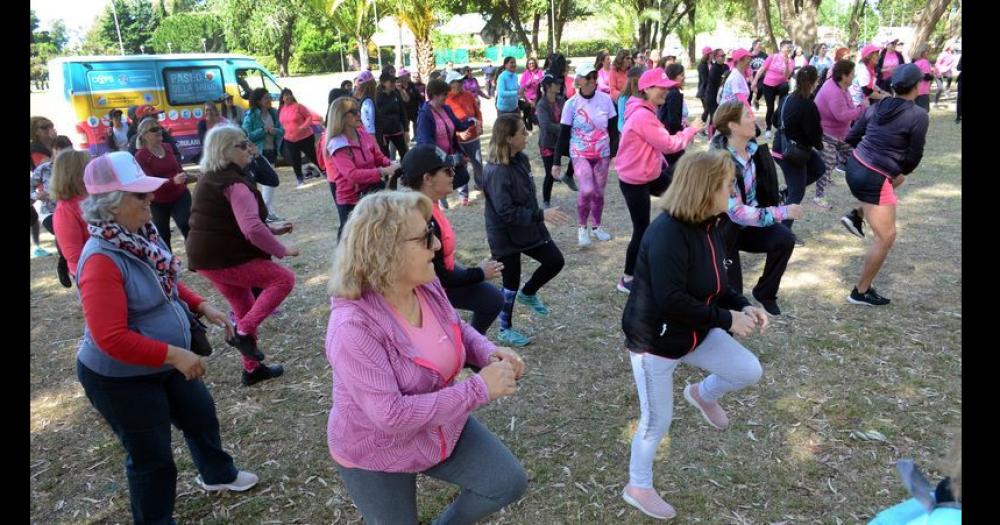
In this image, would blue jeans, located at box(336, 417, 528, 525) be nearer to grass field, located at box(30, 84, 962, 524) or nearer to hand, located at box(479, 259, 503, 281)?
grass field, located at box(30, 84, 962, 524)

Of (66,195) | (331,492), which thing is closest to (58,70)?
(66,195)

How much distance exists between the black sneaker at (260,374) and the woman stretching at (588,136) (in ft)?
12.7

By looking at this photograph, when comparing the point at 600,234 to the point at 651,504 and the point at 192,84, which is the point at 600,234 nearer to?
the point at 651,504

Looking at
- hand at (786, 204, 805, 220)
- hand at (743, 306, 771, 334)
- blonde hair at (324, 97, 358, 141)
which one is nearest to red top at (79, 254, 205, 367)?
hand at (743, 306, 771, 334)

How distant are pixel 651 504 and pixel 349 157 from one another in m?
4.08

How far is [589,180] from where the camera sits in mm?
7074

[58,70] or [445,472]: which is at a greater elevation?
[58,70]

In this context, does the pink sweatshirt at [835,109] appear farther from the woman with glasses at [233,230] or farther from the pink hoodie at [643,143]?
the woman with glasses at [233,230]

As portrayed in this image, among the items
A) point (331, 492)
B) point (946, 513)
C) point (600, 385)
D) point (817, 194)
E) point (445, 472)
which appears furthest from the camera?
point (817, 194)

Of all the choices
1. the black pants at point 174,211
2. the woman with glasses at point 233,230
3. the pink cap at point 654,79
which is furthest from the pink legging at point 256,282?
the pink cap at point 654,79

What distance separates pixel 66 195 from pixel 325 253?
13.6ft

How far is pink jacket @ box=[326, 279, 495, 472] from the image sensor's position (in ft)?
6.91

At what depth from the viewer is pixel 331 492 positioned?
141 inches
